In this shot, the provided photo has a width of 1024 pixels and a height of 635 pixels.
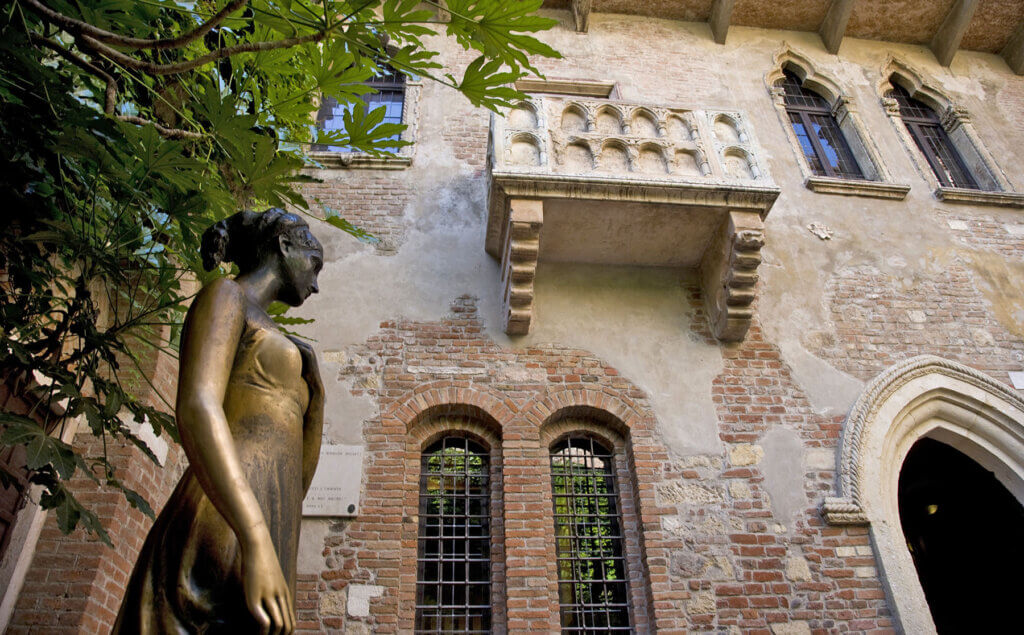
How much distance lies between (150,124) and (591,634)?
433cm

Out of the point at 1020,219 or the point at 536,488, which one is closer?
the point at 536,488

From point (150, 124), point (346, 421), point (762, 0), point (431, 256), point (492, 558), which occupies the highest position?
point (762, 0)

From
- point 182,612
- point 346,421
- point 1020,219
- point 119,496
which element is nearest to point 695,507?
point 346,421

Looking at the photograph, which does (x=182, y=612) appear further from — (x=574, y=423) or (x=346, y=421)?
(x=574, y=423)

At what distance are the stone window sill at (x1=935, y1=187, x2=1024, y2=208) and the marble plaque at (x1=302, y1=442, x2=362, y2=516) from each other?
681 centimetres

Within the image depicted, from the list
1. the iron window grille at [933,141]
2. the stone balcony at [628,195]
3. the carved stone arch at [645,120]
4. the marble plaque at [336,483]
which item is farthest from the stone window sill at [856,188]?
the marble plaque at [336,483]

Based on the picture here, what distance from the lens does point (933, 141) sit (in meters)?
9.03

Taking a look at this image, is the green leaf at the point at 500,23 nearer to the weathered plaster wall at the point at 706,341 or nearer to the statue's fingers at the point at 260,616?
the statue's fingers at the point at 260,616

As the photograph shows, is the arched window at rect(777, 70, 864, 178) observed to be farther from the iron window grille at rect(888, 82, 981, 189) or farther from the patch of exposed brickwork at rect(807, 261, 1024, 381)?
the patch of exposed brickwork at rect(807, 261, 1024, 381)

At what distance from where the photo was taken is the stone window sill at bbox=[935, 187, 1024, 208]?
784 cm

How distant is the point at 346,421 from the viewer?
221 inches

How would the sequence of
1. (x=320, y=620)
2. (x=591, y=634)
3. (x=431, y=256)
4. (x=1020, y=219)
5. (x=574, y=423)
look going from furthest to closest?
(x=1020, y=219), (x=431, y=256), (x=574, y=423), (x=591, y=634), (x=320, y=620)

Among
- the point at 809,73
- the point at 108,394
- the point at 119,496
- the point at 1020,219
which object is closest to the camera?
the point at 108,394

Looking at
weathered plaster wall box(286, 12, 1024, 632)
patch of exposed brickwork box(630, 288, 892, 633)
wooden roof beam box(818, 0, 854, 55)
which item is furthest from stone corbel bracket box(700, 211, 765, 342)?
wooden roof beam box(818, 0, 854, 55)
